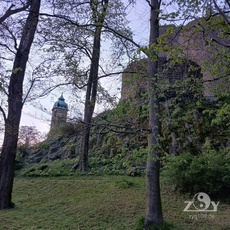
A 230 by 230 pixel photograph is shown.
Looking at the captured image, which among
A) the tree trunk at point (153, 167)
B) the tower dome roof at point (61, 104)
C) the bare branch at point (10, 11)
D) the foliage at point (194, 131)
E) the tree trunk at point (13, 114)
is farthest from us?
the foliage at point (194, 131)

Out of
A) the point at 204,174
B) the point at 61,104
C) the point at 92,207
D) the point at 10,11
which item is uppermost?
the point at 10,11

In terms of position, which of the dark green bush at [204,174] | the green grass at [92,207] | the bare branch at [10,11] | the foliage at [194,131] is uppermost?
the bare branch at [10,11]

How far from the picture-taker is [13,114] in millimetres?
6141

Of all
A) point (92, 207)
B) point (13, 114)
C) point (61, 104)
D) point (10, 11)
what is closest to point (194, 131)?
point (61, 104)

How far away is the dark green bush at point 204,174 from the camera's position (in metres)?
5.03

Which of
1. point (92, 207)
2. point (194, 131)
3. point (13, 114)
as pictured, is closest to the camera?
point (92, 207)

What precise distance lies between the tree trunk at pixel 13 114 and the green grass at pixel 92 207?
0.54 meters

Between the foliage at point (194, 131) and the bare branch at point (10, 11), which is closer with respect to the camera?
the bare branch at point (10, 11)

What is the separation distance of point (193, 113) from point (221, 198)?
3805 millimetres

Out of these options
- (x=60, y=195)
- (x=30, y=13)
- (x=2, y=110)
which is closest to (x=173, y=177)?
(x=60, y=195)

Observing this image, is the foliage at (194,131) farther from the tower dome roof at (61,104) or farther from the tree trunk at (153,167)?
the tree trunk at (153,167)

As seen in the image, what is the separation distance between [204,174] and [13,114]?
14.3 ft

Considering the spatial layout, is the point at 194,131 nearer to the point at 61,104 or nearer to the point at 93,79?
the point at 93,79

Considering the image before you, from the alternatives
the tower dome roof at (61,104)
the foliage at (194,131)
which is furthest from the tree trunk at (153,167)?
the foliage at (194,131)
